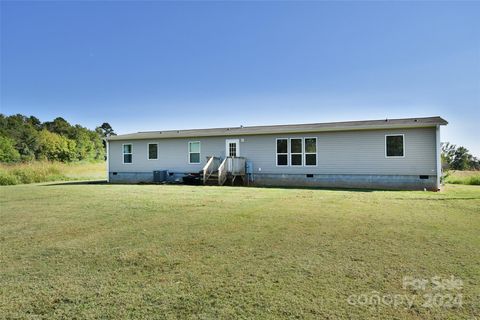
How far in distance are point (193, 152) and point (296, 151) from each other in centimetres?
575

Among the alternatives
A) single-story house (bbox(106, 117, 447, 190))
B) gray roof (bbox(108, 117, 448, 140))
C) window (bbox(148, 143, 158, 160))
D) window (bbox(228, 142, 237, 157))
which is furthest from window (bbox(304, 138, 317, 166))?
window (bbox(148, 143, 158, 160))

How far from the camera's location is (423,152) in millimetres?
13188

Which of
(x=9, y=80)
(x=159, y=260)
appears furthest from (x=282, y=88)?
(x=9, y=80)

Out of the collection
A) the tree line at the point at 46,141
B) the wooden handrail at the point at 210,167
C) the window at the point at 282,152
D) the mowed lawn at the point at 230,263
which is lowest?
the mowed lawn at the point at 230,263

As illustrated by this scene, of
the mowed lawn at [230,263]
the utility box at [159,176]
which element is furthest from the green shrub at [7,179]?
the mowed lawn at [230,263]

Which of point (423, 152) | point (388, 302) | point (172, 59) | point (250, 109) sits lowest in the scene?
point (388, 302)

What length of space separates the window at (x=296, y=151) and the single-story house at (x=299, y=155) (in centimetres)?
5

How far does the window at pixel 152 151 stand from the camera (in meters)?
18.6

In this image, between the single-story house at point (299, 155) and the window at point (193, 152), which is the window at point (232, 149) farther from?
the window at point (193, 152)

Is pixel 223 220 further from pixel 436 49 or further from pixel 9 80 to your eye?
pixel 9 80

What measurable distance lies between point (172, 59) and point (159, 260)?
1630 centimetres

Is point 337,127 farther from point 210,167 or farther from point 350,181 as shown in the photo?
point 210,167

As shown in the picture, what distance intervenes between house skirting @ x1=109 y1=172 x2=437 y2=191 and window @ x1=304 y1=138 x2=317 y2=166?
0.63 m

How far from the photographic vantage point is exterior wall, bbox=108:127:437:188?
43.5ft
